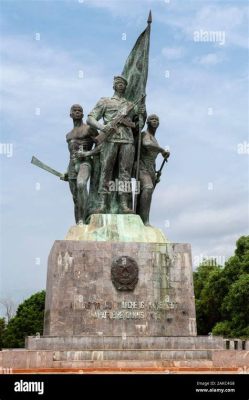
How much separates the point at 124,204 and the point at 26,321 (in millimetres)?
30402

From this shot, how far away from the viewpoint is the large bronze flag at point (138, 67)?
2066 centimetres

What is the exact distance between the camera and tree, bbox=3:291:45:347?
48.2 m

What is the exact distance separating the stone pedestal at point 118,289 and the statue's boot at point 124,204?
74 centimetres

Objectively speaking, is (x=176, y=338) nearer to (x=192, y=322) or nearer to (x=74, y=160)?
(x=192, y=322)

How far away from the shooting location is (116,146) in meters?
19.8

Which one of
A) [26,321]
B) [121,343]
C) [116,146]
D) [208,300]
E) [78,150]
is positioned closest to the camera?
[121,343]

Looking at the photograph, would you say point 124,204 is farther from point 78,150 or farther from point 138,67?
point 138,67

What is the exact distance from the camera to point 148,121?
20500mm
